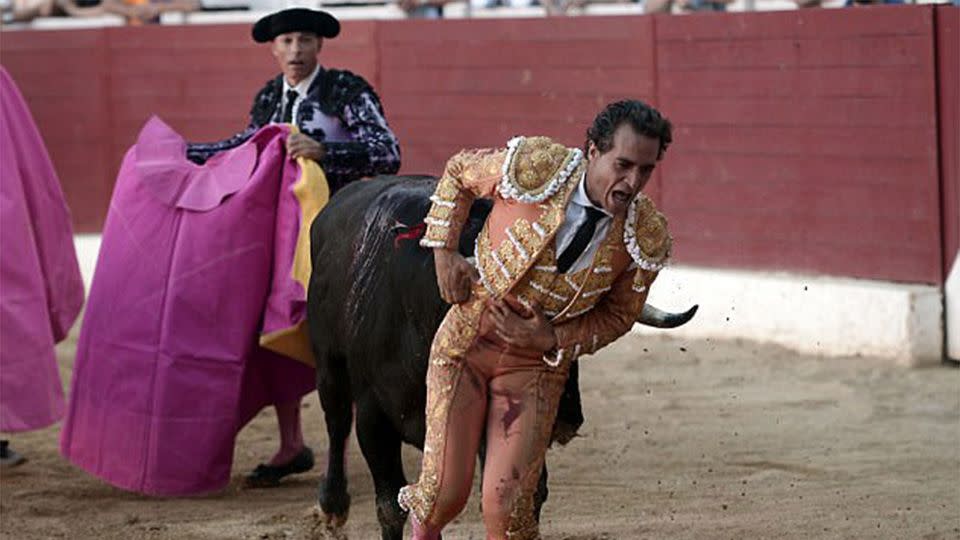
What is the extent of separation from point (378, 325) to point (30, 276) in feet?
5.95

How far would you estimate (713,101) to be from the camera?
819cm

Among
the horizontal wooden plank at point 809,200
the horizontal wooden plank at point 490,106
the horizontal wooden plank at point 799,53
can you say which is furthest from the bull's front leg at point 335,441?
the horizontal wooden plank at point 490,106

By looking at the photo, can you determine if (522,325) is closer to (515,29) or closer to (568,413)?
(568,413)

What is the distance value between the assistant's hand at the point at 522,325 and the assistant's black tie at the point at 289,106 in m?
2.06

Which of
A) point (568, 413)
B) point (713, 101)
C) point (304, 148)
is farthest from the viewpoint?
point (713, 101)

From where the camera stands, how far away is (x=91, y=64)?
10.7 metres

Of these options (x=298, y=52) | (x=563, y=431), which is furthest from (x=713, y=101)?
(x=563, y=431)

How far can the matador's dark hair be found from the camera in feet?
11.5

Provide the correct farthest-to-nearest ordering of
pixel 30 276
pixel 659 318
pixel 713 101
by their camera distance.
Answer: pixel 713 101 < pixel 30 276 < pixel 659 318

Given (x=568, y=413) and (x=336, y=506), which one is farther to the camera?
(x=336, y=506)

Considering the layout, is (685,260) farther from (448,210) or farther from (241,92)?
(448,210)

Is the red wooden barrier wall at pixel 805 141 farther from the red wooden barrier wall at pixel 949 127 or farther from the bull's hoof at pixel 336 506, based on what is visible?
the bull's hoof at pixel 336 506

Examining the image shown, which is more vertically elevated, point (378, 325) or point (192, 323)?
point (378, 325)

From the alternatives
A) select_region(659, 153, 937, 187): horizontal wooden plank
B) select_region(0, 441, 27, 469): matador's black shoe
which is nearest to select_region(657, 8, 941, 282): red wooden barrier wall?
select_region(659, 153, 937, 187): horizontal wooden plank
